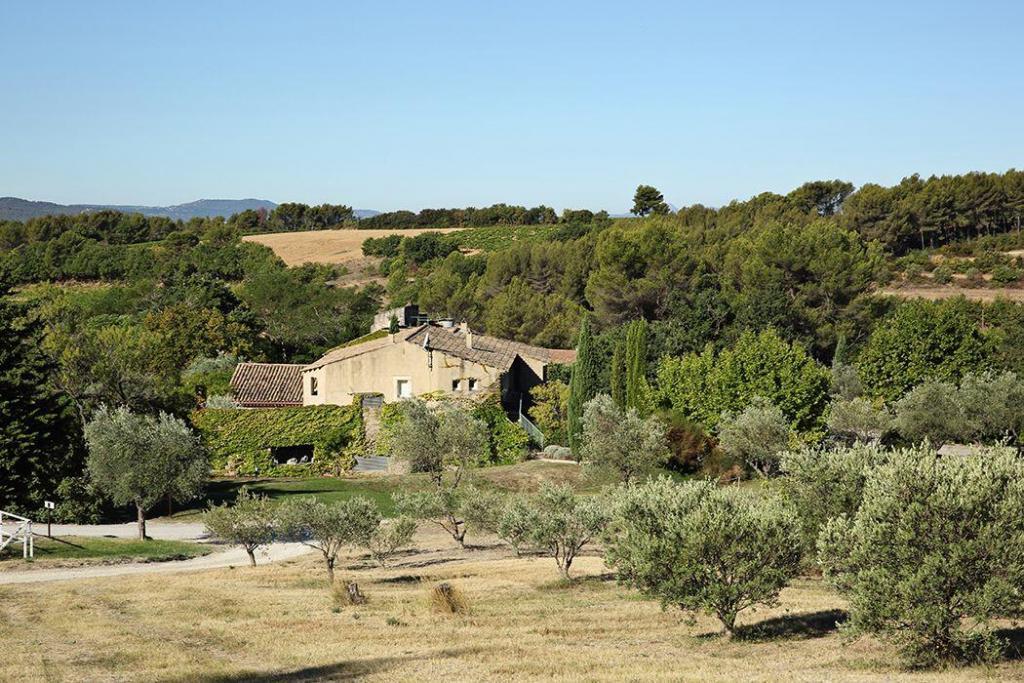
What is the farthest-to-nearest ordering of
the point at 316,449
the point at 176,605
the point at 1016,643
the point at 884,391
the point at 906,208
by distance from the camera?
the point at 906,208 < the point at 884,391 < the point at 316,449 < the point at 176,605 < the point at 1016,643

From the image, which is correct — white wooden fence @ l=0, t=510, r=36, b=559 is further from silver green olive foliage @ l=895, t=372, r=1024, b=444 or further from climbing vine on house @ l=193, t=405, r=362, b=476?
silver green olive foliage @ l=895, t=372, r=1024, b=444

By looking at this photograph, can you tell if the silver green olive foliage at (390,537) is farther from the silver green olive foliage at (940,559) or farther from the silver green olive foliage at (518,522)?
the silver green olive foliage at (940,559)

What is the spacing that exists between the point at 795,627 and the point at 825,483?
16.6 ft

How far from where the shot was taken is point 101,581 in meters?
30.8

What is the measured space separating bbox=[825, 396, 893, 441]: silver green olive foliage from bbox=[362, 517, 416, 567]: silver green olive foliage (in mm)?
26723

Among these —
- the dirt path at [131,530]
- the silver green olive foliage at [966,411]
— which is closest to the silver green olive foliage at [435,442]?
the dirt path at [131,530]

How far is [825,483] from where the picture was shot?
28000mm

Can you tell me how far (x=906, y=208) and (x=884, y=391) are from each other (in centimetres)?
5762

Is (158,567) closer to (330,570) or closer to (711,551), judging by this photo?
(330,570)

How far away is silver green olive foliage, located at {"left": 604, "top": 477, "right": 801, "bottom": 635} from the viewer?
22125mm

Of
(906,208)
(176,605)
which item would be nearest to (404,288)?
(906,208)

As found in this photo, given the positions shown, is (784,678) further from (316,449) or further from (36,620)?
(316,449)

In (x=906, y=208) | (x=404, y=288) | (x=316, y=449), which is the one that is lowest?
(x=316, y=449)

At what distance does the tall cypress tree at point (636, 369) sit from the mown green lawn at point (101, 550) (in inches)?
1012
